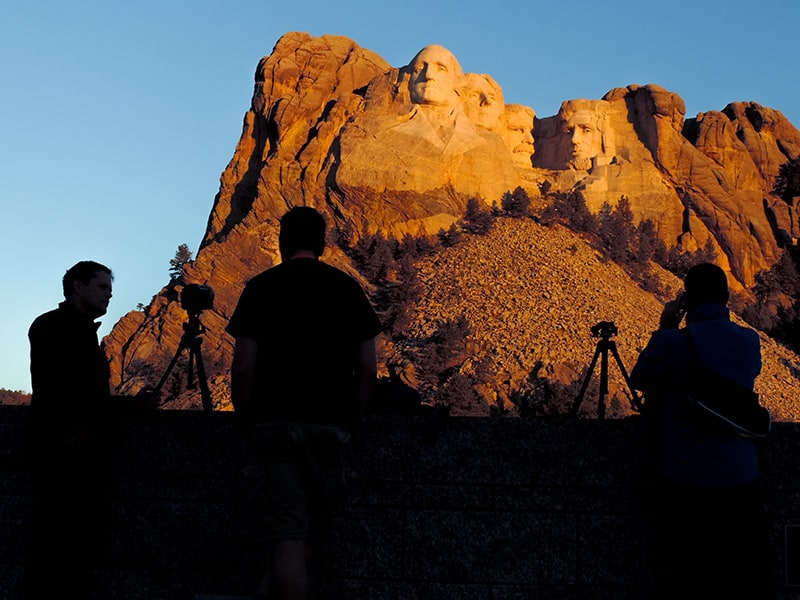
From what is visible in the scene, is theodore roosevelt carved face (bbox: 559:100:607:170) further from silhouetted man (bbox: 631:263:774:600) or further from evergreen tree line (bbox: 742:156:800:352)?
silhouetted man (bbox: 631:263:774:600)

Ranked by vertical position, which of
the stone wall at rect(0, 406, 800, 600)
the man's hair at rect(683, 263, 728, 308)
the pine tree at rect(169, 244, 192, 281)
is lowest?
the stone wall at rect(0, 406, 800, 600)

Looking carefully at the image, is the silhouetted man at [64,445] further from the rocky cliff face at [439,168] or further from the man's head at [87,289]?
the rocky cliff face at [439,168]

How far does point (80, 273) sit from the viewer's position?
518 centimetres

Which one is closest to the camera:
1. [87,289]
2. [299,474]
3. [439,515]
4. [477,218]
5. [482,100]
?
[299,474]

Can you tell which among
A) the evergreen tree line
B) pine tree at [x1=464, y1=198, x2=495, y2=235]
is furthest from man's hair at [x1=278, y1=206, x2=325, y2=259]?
the evergreen tree line

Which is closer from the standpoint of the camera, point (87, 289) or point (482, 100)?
point (87, 289)

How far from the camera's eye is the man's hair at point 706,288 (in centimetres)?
480

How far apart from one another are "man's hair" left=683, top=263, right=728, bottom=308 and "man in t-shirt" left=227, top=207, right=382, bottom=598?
1.61m

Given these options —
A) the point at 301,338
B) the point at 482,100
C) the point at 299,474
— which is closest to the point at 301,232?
the point at 301,338

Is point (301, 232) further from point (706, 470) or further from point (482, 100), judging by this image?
point (482, 100)

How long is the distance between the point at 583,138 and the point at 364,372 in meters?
44.9

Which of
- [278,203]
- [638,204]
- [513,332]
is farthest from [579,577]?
[638,204]

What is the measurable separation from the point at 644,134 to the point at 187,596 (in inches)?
1851

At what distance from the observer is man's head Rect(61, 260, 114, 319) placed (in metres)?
5.15
